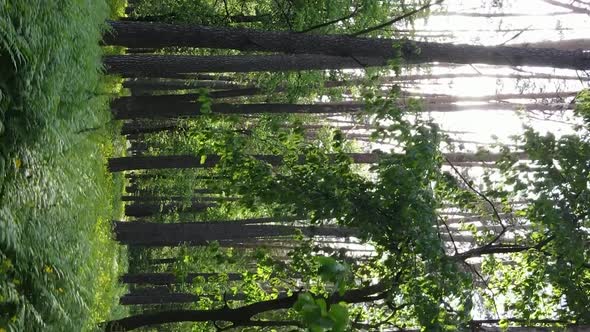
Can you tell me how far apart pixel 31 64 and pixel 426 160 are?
4.46 meters

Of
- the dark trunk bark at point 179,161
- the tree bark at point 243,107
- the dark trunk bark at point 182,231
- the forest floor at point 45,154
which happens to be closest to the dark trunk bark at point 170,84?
the dark trunk bark at point 179,161

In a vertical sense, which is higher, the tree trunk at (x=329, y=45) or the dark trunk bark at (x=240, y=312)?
the tree trunk at (x=329, y=45)

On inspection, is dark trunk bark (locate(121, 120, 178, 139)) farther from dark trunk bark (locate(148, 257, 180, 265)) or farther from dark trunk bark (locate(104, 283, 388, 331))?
dark trunk bark (locate(104, 283, 388, 331))

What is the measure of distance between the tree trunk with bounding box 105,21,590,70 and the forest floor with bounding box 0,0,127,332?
3.14ft

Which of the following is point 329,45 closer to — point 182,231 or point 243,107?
point 182,231

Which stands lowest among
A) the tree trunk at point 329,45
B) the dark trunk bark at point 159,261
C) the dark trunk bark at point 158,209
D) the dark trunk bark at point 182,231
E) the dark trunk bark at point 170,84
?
the dark trunk bark at point 159,261

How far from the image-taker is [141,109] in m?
15.3

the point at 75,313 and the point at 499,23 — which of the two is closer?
the point at 75,313

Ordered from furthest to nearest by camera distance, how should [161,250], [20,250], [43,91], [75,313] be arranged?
[161,250], [75,313], [43,91], [20,250]

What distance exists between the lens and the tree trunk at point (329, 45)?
948cm

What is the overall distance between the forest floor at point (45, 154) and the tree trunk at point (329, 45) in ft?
3.14

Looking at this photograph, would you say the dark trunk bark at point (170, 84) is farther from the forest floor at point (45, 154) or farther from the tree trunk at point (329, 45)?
the forest floor at point (45, 154)

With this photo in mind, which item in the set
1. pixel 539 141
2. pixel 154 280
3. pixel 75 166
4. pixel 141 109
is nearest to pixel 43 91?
pixel 75 166

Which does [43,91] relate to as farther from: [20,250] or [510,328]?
[510,328]
